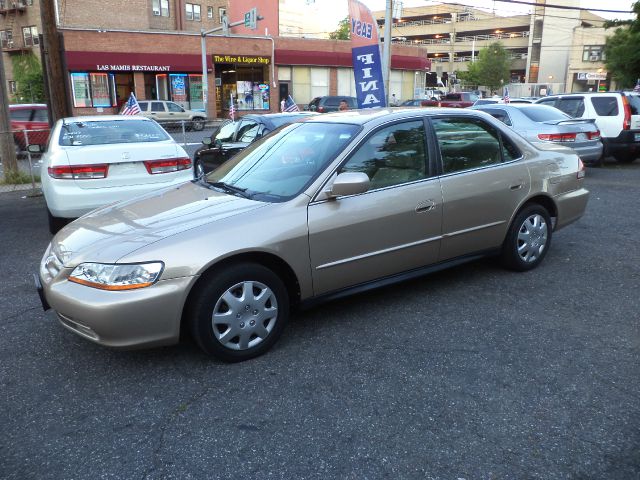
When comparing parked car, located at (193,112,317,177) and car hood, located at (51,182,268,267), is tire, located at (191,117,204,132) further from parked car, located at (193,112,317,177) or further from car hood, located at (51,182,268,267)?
car hood, located at (51,182,268,267)

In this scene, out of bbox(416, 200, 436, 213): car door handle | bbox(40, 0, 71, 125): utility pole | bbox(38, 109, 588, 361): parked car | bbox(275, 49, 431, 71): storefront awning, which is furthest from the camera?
bbox(275, 49, 431, 71): storefront awning

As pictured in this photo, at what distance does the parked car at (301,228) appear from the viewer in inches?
129

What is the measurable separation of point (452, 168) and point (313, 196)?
55.2 inches

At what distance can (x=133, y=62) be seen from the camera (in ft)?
110

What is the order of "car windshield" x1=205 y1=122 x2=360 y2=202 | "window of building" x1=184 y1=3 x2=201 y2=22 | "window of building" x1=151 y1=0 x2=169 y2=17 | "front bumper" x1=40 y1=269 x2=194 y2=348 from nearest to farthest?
"front bumper" x1=40 y1=269 x2=194 y2=348
"car windshield" x1=205 y1=122 x2=360 y2=202
"window of building" x1=151 y1=0 x2=169 y2=17
"window of building" x1=184 y1=3 x2=201 y2=22

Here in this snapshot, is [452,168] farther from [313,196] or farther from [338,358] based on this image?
[338,358]

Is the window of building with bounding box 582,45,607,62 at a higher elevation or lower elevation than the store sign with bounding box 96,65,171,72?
higher

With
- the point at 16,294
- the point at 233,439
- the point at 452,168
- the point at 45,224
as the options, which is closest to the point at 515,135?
the point at 452,168

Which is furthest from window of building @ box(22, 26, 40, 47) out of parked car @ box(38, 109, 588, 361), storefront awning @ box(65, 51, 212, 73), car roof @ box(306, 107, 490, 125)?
car roof @ box(306, 107, 490, 125)

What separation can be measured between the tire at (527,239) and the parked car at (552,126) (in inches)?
219

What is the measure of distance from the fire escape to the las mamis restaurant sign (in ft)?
129

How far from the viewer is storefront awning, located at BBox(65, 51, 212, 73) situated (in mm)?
31797

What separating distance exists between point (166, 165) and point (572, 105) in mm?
10708

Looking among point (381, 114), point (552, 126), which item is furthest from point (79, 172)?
point (552, 126)
